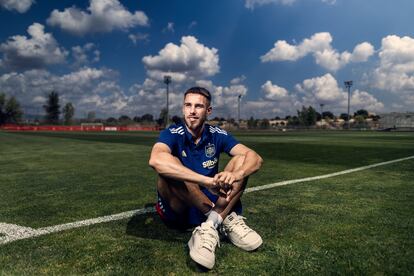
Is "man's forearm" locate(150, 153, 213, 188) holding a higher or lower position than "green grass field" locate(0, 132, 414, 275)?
higher

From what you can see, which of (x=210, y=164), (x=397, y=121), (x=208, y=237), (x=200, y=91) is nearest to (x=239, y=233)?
(x=208, y=237)

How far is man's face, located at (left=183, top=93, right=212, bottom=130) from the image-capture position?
152 inches

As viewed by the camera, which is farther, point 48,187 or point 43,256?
point 48,187

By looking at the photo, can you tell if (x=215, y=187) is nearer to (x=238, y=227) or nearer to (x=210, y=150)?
(x=238, y=227)

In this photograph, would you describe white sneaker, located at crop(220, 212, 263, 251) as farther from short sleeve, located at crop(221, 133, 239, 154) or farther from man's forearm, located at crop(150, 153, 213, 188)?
short sleeve, located at crop(221, 133, 239, 154)

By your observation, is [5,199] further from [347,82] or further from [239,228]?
[347,82]

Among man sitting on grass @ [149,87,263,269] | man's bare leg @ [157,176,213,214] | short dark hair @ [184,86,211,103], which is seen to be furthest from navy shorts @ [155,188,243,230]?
short dark hair @ [184,86,211,103]

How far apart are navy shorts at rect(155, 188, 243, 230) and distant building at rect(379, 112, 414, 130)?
118 meters

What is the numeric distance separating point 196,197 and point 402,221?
289cm

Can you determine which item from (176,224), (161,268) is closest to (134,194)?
(176,224)

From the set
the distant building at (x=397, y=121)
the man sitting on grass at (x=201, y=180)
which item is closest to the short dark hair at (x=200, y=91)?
the man sitting on grass at (x=201, y=180)

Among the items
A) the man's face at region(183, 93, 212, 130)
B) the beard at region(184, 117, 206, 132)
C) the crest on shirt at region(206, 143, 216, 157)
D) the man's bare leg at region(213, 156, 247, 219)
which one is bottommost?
the man's bare leg at region(213, 156, 247, 219)

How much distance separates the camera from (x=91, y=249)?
3484 mm

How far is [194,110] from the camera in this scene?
3881 millimetres
